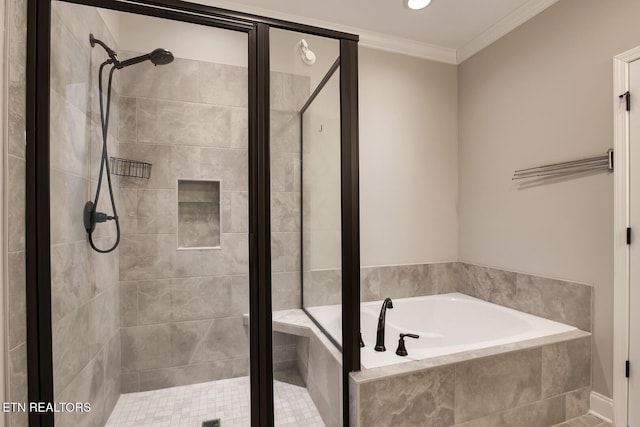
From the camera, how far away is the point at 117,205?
1370mm

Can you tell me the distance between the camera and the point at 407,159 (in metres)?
2.69

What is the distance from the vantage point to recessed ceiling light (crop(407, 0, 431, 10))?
2.10m

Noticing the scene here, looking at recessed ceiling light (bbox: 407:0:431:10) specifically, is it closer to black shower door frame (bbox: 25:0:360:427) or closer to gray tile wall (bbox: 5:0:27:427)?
black shower door frame (bbox: 25:0:360:427)

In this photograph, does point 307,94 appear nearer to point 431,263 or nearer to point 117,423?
point 117,423

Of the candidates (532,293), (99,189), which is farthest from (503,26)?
(99,189)

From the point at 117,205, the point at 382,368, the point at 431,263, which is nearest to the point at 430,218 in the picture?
the point at 431,263

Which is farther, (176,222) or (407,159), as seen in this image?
(407,159)

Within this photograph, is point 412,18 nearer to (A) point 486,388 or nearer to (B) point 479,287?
(B) point 479,287

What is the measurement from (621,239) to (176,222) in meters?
2.32

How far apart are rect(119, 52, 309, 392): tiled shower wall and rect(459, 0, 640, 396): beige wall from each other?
67.3 inches

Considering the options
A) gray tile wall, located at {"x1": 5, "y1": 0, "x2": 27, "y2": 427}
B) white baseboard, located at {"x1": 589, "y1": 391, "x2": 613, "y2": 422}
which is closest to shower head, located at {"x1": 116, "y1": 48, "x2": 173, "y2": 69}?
gray tile wall, located at {"x1": 5, "y1": 0, "x2": 27, "y2": 427}

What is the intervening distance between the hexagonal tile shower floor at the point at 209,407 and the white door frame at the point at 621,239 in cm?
164

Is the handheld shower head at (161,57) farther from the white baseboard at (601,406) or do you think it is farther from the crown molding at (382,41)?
the white baseboard at (601,406)

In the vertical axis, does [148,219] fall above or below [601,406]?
above
